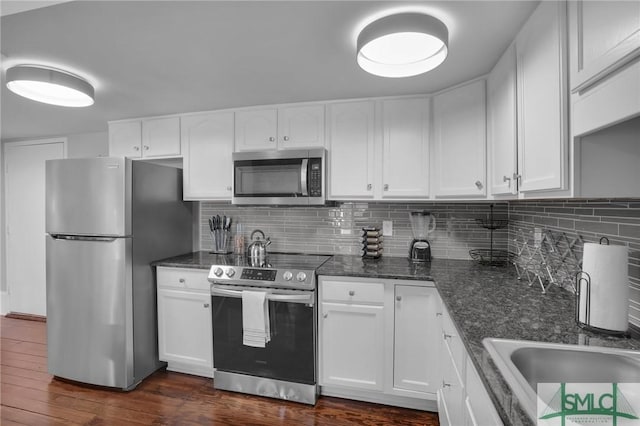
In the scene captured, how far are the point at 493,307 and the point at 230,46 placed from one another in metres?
1.86

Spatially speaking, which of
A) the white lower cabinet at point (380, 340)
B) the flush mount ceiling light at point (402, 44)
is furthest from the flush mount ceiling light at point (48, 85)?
the white lower cabinet at point (380, 340)

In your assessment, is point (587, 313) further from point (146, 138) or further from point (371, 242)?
point (146, 138)

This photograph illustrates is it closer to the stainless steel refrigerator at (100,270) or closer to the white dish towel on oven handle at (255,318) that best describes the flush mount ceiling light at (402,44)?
the white dish towel on oven handle at (255,318)

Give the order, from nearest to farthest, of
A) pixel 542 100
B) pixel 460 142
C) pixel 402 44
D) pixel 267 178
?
pixel 542 100, pixel 402 44, pixel 460 142, pixel 267 178

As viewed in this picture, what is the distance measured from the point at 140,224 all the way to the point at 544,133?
8.58ft

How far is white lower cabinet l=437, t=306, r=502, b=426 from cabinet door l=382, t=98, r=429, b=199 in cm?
106

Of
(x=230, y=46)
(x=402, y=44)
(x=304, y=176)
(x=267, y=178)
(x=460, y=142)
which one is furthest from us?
(x=267, y=178)

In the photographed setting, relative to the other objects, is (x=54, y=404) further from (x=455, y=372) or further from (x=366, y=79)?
(x=366, y=79)

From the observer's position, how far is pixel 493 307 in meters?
1.36

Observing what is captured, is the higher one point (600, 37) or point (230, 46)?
point (230, 46)

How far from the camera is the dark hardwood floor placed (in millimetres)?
1975

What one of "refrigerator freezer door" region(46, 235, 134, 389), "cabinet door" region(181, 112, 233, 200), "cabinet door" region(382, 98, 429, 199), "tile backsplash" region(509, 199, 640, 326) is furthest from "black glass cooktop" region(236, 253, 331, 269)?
"tile backsplash" region(509, 199, 640, 326)

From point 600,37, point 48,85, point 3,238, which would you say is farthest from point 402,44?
point 3,238

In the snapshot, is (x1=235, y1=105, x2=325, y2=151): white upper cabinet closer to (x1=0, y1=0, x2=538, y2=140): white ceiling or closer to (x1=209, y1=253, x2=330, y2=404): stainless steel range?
(x1=0, y1=0, x2=538, y2=140): white ceiling
